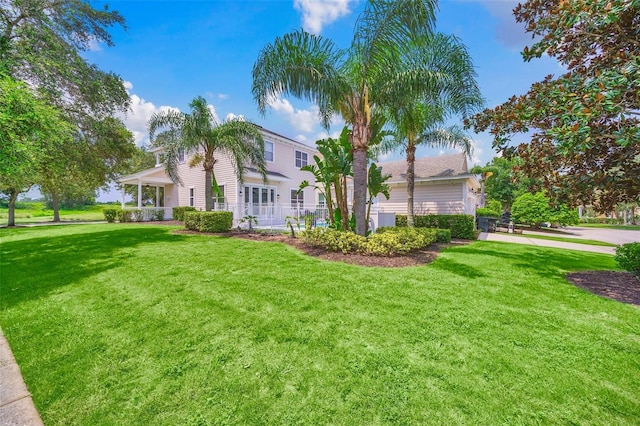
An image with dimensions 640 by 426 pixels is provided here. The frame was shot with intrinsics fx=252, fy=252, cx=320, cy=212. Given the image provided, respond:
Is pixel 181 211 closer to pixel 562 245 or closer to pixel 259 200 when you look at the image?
pixel 259 200

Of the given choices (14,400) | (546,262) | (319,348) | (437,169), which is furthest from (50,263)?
(437,169)

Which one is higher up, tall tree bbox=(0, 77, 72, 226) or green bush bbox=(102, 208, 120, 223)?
tall tree bbox=(0, 77, 72, 226)

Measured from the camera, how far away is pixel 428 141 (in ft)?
44.8

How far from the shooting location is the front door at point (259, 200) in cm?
1642

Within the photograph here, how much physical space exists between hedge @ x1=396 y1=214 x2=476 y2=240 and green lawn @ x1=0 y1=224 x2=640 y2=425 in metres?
7.66

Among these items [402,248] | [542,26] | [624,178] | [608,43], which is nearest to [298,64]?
[542,26]

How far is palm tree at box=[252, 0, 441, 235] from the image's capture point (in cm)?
731

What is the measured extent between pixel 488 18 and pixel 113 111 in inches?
616

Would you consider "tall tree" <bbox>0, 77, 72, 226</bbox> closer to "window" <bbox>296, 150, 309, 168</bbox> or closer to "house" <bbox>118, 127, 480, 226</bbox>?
"house" <bbox>118, 127, 480, 226</bbox>

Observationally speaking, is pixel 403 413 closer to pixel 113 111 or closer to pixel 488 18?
pixel 488 18

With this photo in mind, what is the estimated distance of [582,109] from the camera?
424 cm

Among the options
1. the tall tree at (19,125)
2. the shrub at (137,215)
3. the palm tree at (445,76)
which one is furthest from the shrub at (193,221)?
the palm tree at (445,76)

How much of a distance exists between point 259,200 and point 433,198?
11.6 metres

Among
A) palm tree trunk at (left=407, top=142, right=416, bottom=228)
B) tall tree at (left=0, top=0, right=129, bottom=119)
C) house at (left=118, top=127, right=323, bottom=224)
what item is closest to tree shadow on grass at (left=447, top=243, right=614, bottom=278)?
palm tree trunk at (left=407, top=142, right=416, bottom=228)
